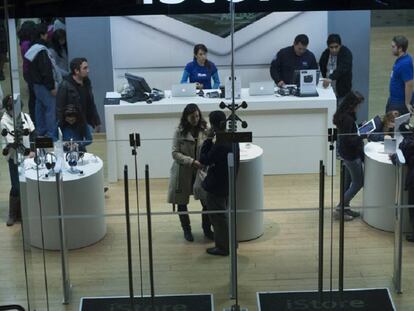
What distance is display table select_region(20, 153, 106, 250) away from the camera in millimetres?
7906

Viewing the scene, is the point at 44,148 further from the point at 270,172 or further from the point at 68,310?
the point at 270,172

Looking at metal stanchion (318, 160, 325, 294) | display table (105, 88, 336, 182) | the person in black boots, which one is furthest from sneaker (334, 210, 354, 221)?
the person in black boots

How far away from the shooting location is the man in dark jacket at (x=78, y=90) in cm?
849

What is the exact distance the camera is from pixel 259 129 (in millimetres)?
8367

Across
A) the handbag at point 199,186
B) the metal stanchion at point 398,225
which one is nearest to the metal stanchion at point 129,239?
the handbag at point 199,186

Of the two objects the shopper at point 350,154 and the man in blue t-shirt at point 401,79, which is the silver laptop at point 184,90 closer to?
the shopper at point 350,154

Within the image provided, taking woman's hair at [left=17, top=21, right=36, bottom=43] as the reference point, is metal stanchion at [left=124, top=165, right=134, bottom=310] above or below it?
below

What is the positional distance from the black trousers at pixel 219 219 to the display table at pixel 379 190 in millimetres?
1088

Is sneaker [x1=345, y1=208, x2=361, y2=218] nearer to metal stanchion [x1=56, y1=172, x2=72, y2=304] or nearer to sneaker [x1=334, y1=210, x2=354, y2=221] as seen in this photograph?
sneaker [x1=334, y1=210, x2=354, y2=221]

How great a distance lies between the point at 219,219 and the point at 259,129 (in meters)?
0.83

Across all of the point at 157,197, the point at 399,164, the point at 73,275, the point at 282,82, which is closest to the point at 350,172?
the point at 399,164

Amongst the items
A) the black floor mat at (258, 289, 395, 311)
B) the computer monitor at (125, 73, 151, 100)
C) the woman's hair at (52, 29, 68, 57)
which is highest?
the woman's hair at (52, 29, 68, 57)

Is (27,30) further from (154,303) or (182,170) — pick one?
(154,303)

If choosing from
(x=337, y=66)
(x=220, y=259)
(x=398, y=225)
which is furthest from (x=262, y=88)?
(x=398, y=225)
